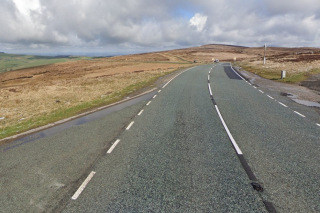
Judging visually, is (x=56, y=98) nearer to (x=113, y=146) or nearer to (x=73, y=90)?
(x=73, y=90)

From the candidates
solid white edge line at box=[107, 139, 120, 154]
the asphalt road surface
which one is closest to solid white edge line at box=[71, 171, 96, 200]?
the asphalt road surface

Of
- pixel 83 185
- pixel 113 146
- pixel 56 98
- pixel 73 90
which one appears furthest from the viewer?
pixel 73 90

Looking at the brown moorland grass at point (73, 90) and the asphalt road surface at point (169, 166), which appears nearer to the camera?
the asphalt road surface at point (169, 166)

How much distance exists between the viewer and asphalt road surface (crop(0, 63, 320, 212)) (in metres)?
5.05

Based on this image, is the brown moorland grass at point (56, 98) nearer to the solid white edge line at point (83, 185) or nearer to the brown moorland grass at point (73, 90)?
the brown moorland grass at point (73, 90)

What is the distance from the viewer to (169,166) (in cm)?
664

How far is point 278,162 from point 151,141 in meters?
4.69

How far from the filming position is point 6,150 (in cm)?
842

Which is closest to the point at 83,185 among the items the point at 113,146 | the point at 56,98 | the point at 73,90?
the point at 113,146

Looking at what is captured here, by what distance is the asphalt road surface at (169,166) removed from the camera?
505 centimetres

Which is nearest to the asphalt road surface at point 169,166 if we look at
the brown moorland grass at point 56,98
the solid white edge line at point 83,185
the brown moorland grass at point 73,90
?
the solid white edge line at point 83,185

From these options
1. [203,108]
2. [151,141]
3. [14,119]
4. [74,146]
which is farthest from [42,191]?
[14,119]

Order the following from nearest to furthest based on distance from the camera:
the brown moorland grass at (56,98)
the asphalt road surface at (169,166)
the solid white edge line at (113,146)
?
the asphalt road surface at (169,166) → the solid white edge line at (113,146) → the brown moorland grass at (56,98)

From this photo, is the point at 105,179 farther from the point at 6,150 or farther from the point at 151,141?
the point at 6,150
